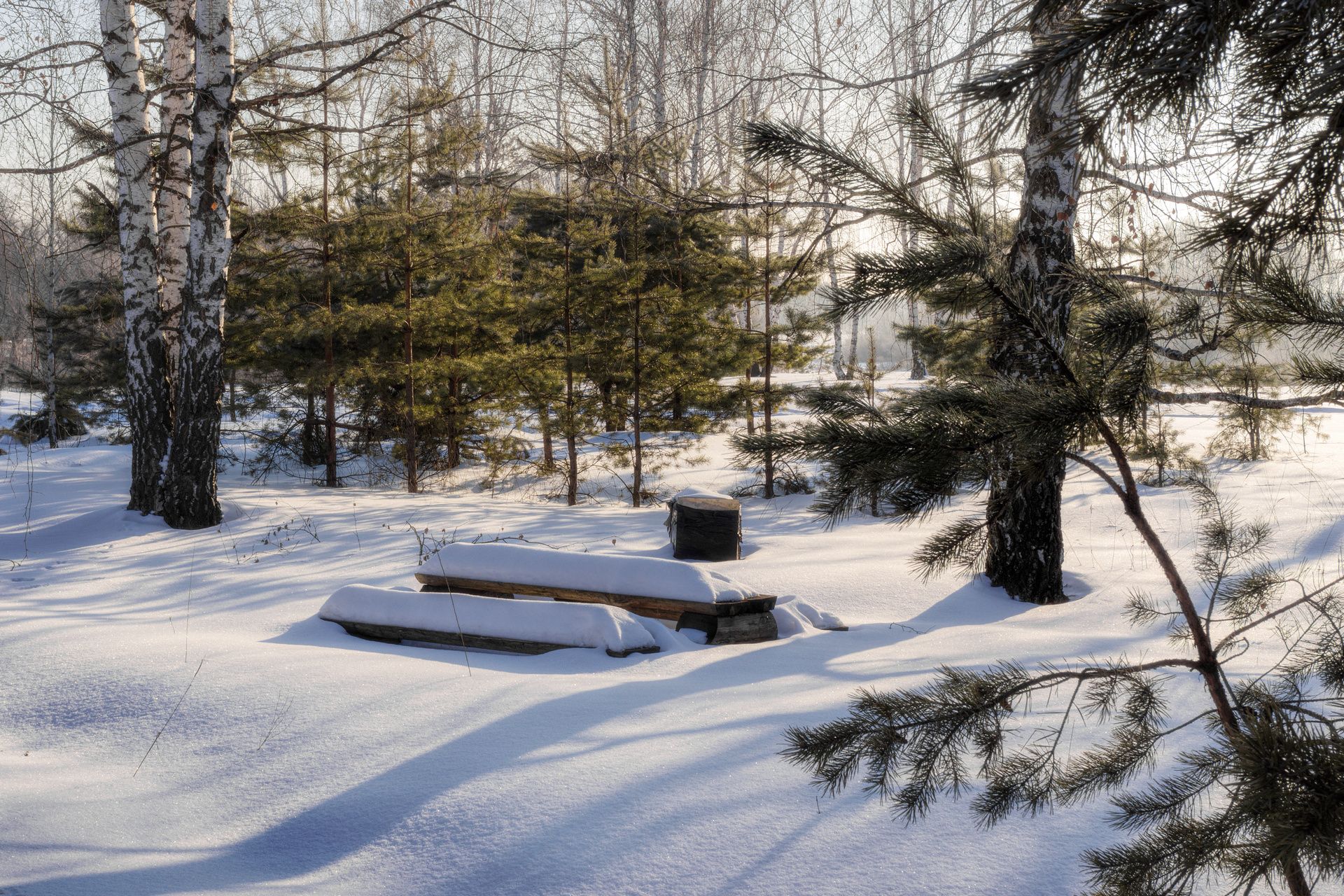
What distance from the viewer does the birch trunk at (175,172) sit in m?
7.57

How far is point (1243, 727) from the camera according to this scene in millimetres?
1761

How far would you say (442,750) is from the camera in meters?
2.85

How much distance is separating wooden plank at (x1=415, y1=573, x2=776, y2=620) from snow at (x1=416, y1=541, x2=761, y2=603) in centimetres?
2

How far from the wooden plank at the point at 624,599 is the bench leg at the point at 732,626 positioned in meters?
0.03

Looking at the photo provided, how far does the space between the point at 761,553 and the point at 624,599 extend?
8.94 feet

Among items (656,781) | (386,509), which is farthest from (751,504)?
(656,781)

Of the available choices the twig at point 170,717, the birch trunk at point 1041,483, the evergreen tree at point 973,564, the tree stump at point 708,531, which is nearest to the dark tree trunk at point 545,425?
the tree stump at point 708,531

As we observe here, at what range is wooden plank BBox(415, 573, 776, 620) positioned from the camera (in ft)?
15.2

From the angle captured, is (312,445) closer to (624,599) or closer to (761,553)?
(761,553)

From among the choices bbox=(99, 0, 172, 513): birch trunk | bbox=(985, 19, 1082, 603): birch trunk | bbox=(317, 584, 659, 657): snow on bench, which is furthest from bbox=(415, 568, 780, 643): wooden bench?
bbox=(99, 0, 172, 513): birch trunk

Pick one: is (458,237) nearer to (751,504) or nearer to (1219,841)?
(751,504)

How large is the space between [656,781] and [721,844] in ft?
1.21

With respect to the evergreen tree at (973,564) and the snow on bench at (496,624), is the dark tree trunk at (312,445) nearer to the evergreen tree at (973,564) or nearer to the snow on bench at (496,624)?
the snow on bench at (496,624)

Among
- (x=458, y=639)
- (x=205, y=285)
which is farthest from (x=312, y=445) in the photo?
(x=458, y=639)
